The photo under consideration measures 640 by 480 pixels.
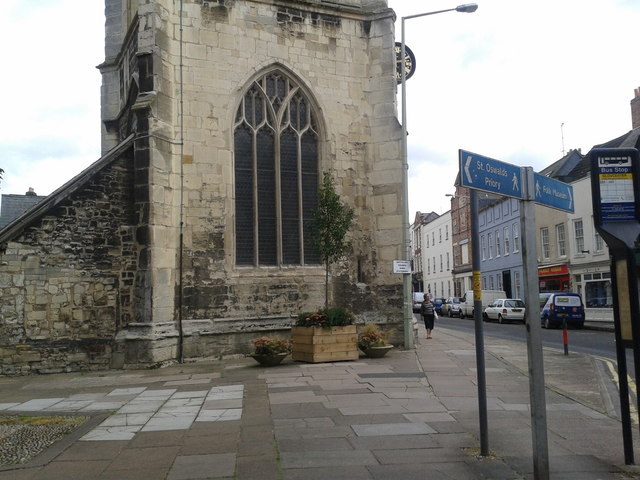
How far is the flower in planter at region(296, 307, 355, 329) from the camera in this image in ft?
43.2

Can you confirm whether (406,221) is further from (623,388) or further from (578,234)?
(578,234)

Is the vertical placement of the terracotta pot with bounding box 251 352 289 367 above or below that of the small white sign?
below

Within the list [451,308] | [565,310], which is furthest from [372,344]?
[451,308]

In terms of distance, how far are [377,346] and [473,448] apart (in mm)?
7788

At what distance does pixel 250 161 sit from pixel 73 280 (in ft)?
16.8

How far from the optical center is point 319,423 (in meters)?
7.30

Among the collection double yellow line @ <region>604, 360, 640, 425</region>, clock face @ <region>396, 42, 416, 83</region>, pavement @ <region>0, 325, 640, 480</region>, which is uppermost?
clock face @ <region>396, 42, 416, 83</region>

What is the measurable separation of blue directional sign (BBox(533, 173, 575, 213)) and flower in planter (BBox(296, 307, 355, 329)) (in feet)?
25.6

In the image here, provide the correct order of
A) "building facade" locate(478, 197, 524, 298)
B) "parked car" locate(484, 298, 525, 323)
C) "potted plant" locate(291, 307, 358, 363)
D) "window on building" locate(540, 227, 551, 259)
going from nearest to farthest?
"potted plant" locate(291, 307, 358, 363)
"parked car" locate(484, 298, 525, 323)
"window on building" locate(540, 227, 551, 259)
"building facade" locate(478, 197, 524, 298)

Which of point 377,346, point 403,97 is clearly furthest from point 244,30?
point 377,346

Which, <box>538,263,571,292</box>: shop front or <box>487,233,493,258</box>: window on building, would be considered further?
<box>487,233,493,258</box>: window on building

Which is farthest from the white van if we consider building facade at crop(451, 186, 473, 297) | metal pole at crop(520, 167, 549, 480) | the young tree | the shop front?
metal pole at crop(520, 167, 549, 480)

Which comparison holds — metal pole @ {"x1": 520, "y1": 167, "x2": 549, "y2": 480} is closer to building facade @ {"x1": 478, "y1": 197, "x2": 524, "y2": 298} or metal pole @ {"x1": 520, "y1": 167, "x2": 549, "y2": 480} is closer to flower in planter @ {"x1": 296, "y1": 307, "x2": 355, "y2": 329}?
flower in planter @ {"x1": 296, "y1": 307, "x2": 355, "y2": 329}

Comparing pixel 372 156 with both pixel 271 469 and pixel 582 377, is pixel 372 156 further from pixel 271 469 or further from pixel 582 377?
pixel 271 469
